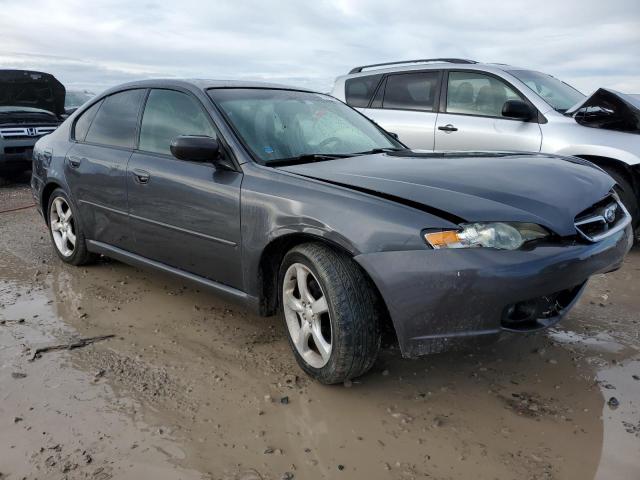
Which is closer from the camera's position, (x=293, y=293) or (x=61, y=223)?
(x=293, y=293)

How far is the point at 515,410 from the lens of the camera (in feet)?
8.57

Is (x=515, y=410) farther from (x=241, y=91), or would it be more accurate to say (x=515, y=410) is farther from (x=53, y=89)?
(x=53, y=89)

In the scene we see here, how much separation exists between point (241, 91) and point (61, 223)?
218 cm

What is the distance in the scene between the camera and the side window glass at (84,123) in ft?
14.7

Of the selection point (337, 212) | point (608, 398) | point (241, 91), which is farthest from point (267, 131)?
point (608, 398)

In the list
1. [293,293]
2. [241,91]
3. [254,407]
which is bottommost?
[254,407]

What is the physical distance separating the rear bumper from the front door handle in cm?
175

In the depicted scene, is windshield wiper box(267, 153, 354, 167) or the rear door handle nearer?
windshield wiper box(267, 153, 354, 167)

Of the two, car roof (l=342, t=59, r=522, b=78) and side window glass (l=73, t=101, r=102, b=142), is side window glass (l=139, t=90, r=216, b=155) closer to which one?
side window glass (l=73, t=101, r=102, b=142)

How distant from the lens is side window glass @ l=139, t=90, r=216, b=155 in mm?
3469

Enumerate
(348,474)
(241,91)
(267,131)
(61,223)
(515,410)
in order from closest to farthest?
(348,474)
(515,410)
(267,131)
(241,91)
(61,223)

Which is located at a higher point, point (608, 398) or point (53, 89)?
point (53, 89)

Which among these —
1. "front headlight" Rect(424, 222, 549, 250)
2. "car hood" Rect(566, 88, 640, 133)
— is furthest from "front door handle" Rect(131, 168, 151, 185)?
"car hood" Rect(566, 88, 640, 133)

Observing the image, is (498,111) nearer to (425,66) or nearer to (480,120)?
(480,120)
